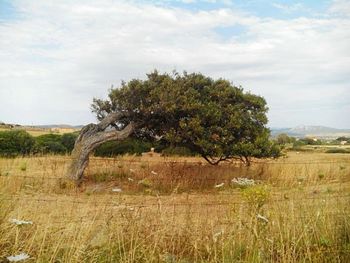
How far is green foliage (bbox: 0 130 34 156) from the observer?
26081 mm

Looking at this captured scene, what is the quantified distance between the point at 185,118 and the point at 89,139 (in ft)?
11.2

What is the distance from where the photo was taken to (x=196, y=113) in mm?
15531

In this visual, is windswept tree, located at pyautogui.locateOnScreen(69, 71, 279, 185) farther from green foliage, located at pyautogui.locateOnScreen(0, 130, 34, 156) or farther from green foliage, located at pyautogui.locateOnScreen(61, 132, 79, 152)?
green foliage, located at pyautogui.locateOnScreen(61, 132, 79, 152)

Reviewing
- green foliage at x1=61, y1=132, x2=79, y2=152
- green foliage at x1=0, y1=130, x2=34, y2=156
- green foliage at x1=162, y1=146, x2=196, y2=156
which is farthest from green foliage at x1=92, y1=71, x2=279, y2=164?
green foliage at x1=61, y1=132, x2=79, y2=152

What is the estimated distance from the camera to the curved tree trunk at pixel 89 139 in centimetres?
1505

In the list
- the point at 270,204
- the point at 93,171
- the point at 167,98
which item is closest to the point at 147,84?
the point at 167,98

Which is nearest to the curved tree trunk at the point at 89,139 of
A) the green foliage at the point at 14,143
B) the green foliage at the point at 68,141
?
the green foliage at the point at 14,143

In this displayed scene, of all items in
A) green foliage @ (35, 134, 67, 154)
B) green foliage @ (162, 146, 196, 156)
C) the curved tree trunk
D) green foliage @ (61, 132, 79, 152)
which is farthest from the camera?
green foliage @ (61, 132, 79, 152)

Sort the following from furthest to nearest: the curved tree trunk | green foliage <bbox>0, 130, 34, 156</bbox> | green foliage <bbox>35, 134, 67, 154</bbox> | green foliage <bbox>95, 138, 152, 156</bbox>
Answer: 1. green foliage <bbox>35, 134, 67, 154</bbox>
2. green foliage <bbox>0, 130, 34, 156</bbox>
3. green foliage <bbox>95, 138, 152, 156</bbox>
4. the curved tree trunk

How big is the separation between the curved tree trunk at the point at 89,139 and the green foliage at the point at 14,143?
11.1 metres

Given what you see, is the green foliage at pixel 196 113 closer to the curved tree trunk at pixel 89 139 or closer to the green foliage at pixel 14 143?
the curved tree trunk at pixel 89 139

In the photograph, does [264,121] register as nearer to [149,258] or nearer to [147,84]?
[147,84]

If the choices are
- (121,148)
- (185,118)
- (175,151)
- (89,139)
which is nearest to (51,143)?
(121,148)

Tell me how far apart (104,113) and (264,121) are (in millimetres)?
5962
